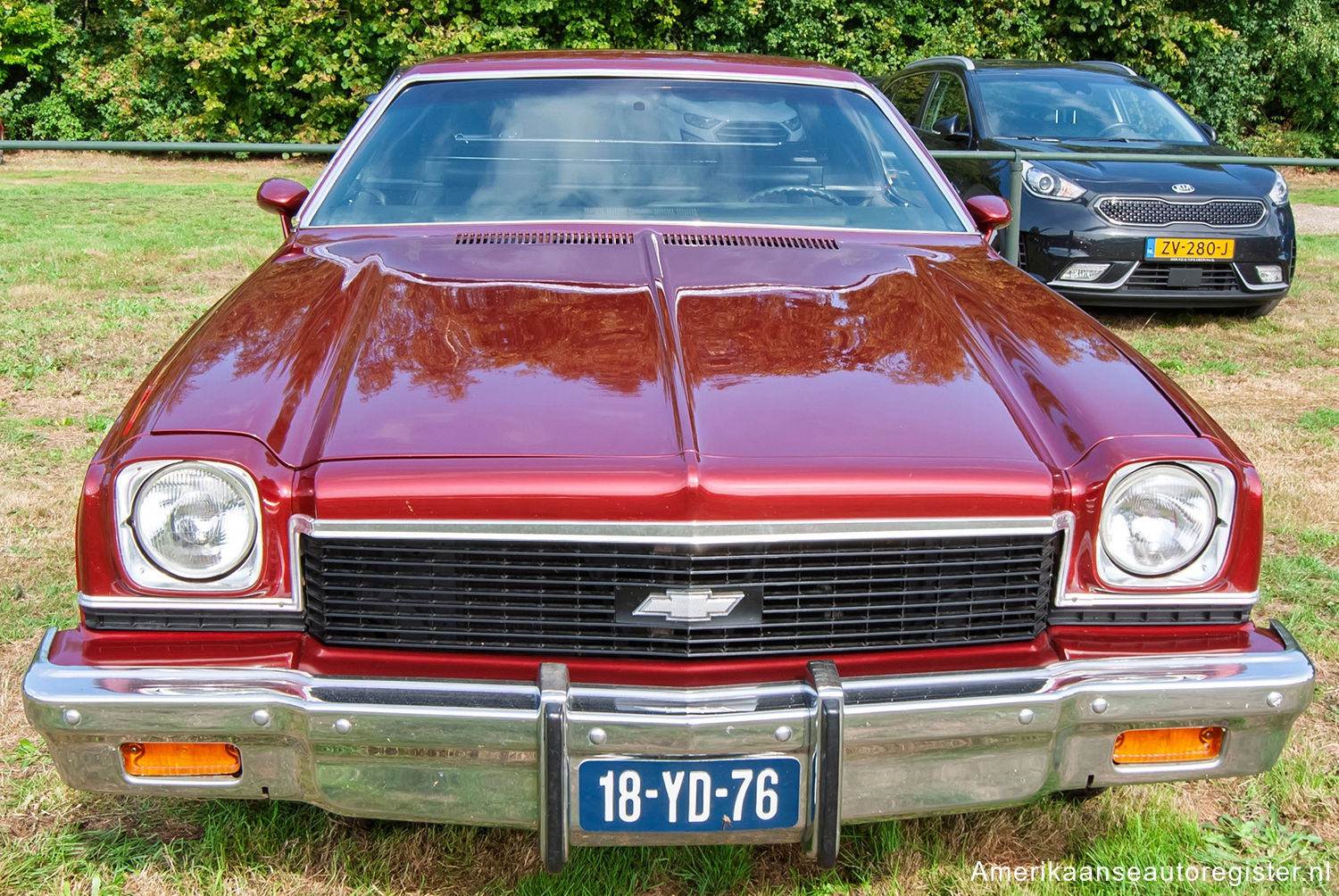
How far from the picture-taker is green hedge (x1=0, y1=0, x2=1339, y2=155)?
1564 cm

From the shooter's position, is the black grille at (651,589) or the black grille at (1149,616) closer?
the black grille at (651,589)

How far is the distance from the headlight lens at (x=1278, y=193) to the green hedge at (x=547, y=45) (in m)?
9.42

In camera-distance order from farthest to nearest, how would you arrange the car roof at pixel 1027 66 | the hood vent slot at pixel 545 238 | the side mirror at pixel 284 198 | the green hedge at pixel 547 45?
1. the green hedge at pixel 547 45
2. the car roof at pixel 1027 66
3. the side mirror at pixel 284 198
4. the hood vent slot at pixel 545 238

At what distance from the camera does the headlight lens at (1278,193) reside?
6906 mm

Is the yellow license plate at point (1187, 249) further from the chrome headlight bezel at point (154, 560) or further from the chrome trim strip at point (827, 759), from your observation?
the chrome headlight bezel at point (154, 560)

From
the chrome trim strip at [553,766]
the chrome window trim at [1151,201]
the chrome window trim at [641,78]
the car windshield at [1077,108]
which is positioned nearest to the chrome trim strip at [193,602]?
the chrome trim strip at [553,766]

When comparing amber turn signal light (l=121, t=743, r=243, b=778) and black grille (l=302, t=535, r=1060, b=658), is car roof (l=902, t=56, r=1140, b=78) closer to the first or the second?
black grille (l=302, t=535, r=1060, b=658)

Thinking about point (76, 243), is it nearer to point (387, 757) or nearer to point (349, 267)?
point (349, 267)

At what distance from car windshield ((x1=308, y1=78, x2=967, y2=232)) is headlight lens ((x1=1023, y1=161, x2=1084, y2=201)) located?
3640mm

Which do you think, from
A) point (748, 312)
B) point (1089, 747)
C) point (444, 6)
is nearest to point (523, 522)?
point (748, 312)

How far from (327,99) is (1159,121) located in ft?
37.5

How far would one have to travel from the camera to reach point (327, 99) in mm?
15797

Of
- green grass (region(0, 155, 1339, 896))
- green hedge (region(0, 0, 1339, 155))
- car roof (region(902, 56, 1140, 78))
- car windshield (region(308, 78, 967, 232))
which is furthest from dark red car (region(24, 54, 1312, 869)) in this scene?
green hedge (region(0, 0, 1339, 155))

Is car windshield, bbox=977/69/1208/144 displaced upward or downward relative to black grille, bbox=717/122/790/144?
downward
